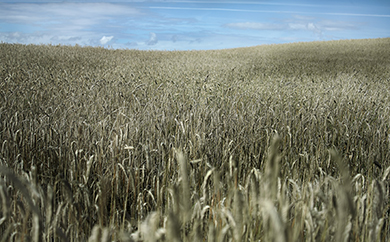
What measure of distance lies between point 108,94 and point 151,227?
3.88 m

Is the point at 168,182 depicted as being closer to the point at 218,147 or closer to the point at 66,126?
the point at 218,147

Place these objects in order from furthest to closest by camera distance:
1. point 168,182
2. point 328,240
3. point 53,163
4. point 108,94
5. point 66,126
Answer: point 108,94 < point 66,126 < point 53,163 < point 168,182 < point 328,240

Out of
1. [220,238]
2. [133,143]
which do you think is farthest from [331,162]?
[220,238]

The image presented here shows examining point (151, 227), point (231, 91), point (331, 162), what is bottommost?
point (331, 162)

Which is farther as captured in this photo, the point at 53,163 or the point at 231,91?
the point at 231,91

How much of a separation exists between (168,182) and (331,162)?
163 cm

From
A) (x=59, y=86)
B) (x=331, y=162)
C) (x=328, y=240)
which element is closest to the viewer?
(x=328, y=240)

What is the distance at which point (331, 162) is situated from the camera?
274 cm

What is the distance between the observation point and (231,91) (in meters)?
4.96

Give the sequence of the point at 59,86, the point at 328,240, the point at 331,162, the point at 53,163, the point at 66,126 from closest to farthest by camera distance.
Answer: the point at 328,240
the point at 53,163
the point at 331,162
the point at 66,126
the point at 59,86

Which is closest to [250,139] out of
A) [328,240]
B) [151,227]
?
[328,240]

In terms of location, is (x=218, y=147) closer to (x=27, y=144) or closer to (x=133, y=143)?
(x=133, y=143)

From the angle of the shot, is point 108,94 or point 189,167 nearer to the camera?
point 189,167

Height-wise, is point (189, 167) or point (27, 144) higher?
point (27, 144)
